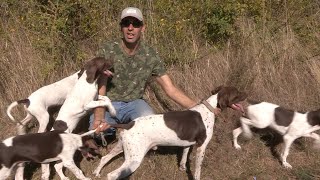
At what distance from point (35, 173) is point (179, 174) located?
1.93 metres

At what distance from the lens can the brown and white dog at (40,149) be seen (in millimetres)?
4676

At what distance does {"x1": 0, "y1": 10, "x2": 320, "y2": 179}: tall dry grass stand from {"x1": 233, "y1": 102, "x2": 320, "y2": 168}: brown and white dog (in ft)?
0.63

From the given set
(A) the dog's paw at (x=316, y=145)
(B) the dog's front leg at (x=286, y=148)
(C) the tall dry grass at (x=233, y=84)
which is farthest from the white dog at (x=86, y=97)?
(A) the dog's paw at (x=316, y=145)

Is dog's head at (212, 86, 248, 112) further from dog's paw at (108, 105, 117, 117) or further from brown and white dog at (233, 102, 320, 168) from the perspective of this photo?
dog's paw at (108, 105, 117, 117)

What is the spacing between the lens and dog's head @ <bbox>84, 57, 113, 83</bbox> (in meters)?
5.70

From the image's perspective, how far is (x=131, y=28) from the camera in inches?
222

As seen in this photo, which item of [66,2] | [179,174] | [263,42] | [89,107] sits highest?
[66,2]

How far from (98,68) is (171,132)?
1403 millimetres

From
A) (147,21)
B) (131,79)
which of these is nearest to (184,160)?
(131,79)

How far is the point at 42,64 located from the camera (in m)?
6.98

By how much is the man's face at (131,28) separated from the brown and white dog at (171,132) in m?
1.20

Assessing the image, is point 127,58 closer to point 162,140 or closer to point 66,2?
point 162,140

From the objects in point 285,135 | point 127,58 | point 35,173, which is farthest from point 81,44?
point 285,135

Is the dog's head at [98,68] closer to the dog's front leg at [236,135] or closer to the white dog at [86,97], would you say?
the white dog at [86,97]
